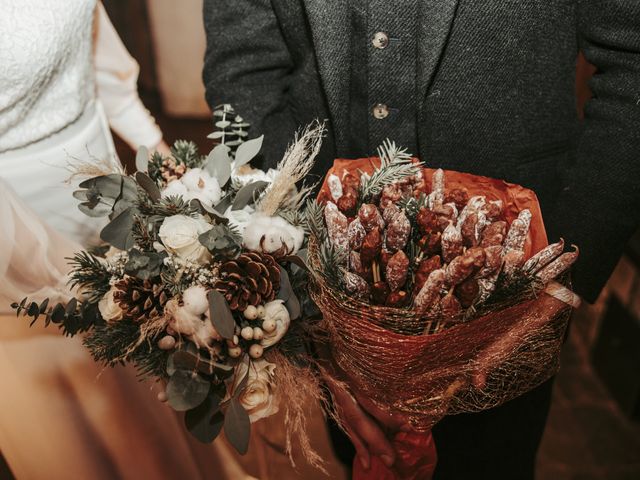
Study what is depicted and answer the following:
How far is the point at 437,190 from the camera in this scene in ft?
2.62

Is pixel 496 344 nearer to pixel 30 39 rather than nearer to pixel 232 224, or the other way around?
pixel 232 224

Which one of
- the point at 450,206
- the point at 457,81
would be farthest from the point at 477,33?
the point at 450,206

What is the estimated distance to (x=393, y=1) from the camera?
927mm

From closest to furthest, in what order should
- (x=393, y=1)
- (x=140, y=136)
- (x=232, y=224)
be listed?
(x=232, y=224) < (x=393, y=1) < (x=140, y=136)

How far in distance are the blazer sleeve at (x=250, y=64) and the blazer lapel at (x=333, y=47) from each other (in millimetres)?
179

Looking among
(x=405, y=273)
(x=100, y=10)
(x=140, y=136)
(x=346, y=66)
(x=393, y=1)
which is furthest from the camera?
(x=140, y=136)

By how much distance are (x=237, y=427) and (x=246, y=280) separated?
0.67 feet

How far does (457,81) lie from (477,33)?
8 centimetres

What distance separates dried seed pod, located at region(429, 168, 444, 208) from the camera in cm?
79

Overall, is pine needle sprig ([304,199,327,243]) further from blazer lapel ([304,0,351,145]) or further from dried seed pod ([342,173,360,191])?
blazer lapel ([304,0,351,145])

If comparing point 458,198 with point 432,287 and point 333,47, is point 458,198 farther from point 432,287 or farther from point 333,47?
point 333,47

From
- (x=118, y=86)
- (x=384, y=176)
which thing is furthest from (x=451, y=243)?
(x=118, y=86)

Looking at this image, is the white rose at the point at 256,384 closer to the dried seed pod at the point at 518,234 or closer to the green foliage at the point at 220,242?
the green foliage at the point at 220,242

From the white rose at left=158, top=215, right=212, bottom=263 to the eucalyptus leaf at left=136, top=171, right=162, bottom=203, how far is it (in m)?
0.06
